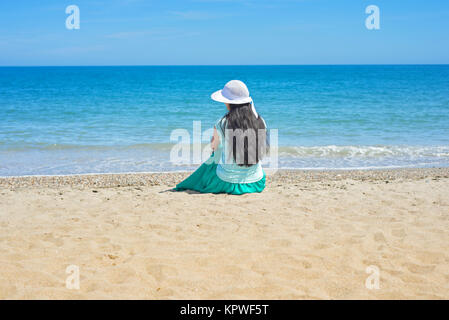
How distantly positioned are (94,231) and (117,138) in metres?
8.77

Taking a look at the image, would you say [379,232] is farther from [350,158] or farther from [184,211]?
[350,158]

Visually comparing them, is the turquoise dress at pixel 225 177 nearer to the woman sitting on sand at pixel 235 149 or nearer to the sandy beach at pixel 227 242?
the woman sitting on sand at pixel 235 149

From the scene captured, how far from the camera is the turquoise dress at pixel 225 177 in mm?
5887

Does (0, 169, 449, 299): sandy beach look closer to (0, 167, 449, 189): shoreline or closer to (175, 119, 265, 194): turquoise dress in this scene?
(175, 119, 265, 194): turquoise dress

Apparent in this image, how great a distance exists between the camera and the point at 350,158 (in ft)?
34.0

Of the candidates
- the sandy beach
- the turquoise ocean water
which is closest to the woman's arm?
the sandy beach

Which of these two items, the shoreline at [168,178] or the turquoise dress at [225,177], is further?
the shoreline at [168,178]

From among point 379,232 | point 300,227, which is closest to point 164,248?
point 300,227

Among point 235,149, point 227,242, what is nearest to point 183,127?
point 235,149

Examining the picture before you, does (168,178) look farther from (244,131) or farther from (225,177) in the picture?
(244,131)

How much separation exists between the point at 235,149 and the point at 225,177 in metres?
0.48

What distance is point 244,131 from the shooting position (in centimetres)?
560

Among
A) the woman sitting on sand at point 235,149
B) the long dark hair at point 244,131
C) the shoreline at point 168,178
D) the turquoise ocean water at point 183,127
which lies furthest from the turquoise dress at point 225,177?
the turquoise ocean water at point 183,127

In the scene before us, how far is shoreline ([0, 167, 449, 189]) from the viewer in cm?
719
